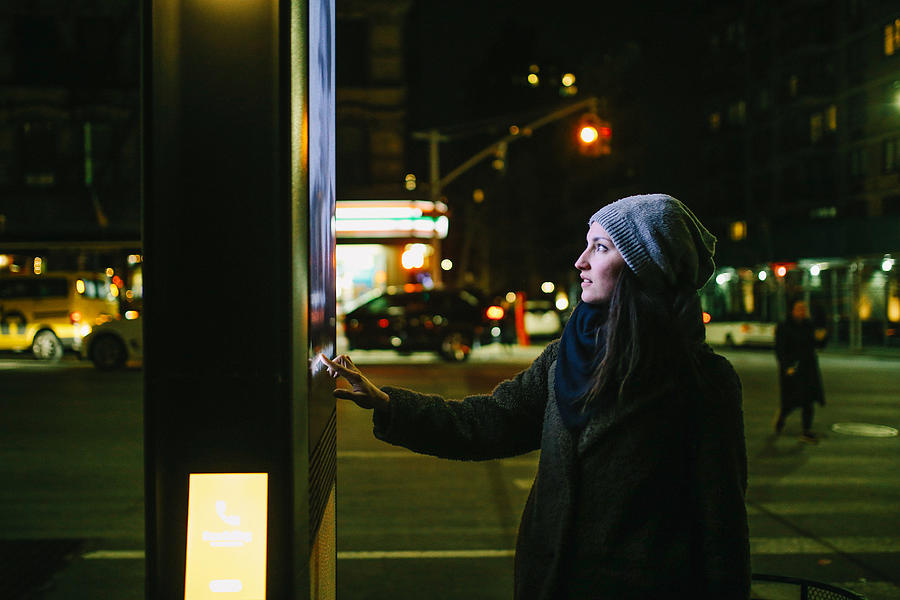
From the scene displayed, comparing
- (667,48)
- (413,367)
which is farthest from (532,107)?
(413,367)

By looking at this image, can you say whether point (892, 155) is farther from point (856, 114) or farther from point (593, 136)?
point (593, 136)

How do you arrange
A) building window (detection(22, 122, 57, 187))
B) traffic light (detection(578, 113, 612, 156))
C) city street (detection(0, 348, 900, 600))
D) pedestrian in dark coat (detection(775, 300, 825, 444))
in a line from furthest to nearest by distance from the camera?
building window (detection(22, 122, 57, 187)), traffic light (detection(578, 113, 612, 156)), pedestrian in dark coat (detection(775, 300, 825, 444)), city street (detection(0, 348, 900, 600))

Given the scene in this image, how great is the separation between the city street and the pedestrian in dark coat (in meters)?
0.44

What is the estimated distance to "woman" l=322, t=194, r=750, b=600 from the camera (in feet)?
6.68

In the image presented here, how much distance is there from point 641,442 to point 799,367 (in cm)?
980

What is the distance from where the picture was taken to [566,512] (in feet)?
6.84

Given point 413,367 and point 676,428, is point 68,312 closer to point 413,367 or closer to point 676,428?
point 413,367

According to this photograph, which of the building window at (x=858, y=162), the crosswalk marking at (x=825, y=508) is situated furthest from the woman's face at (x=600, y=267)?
the building window at (x=858, y=162)

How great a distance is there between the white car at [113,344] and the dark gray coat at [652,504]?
737 inches

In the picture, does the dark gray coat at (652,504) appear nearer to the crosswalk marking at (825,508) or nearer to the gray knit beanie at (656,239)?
the gray knit beanie at (656,239)

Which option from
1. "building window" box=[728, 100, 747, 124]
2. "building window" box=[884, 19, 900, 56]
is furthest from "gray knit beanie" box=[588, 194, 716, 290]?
"building window" box=[728, 100, 747, 124]

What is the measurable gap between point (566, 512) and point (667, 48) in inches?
2447

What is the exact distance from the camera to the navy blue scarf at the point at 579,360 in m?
2.12

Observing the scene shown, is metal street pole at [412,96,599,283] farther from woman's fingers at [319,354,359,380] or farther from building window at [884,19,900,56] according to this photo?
building window at [884,19,900,56]
